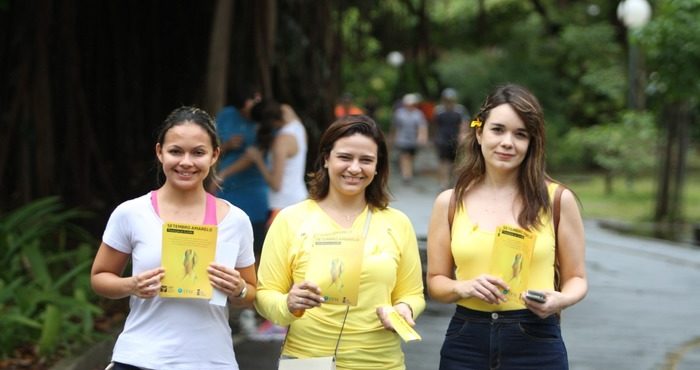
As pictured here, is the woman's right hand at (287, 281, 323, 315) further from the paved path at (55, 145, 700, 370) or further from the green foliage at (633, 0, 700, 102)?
the green foliage at (633, 0, 700, 102)

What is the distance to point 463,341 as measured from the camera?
3877mm

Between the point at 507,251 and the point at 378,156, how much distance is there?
0.65 metres

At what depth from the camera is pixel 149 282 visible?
3.58m

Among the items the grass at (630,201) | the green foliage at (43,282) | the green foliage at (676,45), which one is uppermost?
the green foliage at (676,45)

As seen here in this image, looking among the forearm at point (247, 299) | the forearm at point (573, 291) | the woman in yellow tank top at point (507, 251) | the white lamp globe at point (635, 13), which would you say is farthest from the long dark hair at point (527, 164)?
the white lamp globe at point (635, 13)

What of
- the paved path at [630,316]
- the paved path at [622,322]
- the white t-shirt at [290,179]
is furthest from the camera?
the white t-shirt at [290,179]

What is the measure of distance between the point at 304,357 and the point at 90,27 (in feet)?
24.6

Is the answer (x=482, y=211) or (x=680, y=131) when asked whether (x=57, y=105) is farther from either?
(x=680, y=131)

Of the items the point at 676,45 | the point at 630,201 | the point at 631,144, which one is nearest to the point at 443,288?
the point at 676,45

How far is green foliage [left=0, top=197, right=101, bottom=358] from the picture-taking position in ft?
21.5

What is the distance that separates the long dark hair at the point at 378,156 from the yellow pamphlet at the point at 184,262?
1.89 ft

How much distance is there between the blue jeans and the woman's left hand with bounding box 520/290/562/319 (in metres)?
0.09

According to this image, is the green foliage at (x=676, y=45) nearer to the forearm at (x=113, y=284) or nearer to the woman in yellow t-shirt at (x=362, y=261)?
the woman in yellow t-shirt at (x=362, y=261)

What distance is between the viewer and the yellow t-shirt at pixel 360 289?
3832mm
